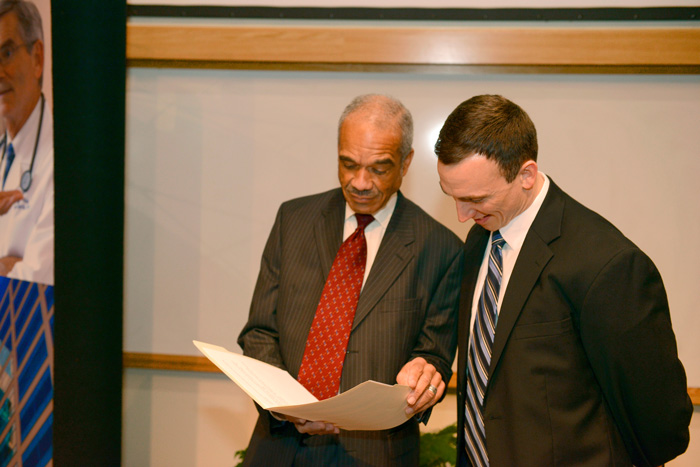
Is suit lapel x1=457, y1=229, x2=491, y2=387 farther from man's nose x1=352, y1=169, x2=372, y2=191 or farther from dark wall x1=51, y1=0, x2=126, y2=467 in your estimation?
dark wall x1=51, y1=0, x2=126, y2=467

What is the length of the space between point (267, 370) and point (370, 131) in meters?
0.76

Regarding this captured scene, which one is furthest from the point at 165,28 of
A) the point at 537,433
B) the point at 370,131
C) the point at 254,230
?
the point at 537,433

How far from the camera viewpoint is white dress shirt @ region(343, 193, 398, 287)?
6.11ft

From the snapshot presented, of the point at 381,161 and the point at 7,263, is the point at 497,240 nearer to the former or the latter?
the point at 381,161

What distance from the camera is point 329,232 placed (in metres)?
1.89

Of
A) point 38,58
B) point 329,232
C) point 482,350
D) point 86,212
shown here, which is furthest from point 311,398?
point 38,58

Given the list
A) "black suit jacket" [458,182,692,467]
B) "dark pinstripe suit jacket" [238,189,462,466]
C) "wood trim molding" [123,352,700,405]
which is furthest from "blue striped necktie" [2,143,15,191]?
"black suit jacket" [458,182,692,467]

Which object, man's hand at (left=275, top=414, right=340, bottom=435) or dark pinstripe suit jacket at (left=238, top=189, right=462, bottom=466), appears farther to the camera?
dark pinstripe suit jacket at (left=238, top=189, right=462, bottom=466)

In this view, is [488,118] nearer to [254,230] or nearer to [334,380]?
[334,380]

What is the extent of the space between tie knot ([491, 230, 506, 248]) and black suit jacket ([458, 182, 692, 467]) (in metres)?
0.10

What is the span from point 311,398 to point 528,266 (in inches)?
25.2

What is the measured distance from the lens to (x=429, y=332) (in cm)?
176

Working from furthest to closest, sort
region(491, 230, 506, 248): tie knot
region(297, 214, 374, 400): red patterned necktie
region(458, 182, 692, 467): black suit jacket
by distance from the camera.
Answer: region(297, 214, 374, 400): red patterned necktie → region(491, 230, 506, 248): tie knot → region(458, 182, 692, 467): black suit jacket

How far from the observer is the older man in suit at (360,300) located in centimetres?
170
